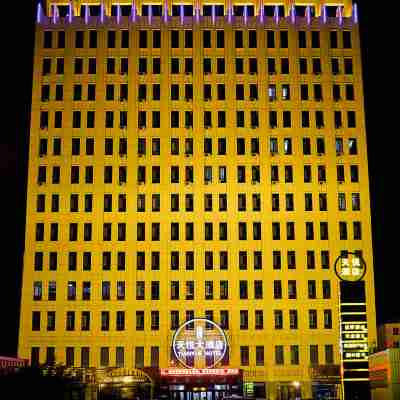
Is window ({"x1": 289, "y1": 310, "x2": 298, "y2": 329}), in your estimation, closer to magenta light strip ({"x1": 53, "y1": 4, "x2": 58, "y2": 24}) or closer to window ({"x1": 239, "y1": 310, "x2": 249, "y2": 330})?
window ({"x1": 239, "y1": 310, "x2": 249, "y2": 330})

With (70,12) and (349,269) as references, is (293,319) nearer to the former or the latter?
(70,12)

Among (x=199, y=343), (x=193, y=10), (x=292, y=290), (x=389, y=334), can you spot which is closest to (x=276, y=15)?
(x=193, y=10)

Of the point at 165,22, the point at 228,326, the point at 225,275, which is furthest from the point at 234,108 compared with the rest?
the point at 228,326

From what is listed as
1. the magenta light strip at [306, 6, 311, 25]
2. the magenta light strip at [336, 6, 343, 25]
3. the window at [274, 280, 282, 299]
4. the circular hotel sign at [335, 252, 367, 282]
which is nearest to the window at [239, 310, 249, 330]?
the window at [274, 280, 282, 299]

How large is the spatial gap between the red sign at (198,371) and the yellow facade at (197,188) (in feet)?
8.44

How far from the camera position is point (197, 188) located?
82.0 metres

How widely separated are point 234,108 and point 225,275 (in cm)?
1788

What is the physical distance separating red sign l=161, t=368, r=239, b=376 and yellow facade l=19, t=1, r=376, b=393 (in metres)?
2.57

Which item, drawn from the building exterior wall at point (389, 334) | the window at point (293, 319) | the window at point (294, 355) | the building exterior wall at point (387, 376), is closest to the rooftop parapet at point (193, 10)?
the window at point (293, 319)

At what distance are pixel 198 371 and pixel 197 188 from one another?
1891cm

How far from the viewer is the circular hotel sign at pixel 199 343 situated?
76.1 metres

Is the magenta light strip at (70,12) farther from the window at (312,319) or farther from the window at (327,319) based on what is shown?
the window at (327,319)

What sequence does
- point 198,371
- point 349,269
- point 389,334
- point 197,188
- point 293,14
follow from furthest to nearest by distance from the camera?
point 293,14 → point 197,188 → point 389,334 → point 198,371 → point 349,269

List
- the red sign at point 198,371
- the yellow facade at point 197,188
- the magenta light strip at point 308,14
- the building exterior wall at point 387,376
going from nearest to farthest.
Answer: the building exterior wall at point 387,376 < the red sign at point 198,371 < the yellow facade at point 197,188 < the magenta light strip at point 308,14
